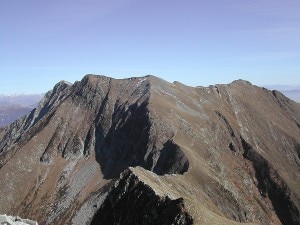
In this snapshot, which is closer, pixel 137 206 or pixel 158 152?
pixel 137 206

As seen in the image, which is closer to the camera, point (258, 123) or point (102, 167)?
point (102, 167)

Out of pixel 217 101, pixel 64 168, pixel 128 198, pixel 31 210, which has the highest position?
pixel 217 101

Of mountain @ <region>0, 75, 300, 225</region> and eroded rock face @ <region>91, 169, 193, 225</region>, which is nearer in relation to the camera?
eroded rock face @ <region>91, 169, 193, 225</region>

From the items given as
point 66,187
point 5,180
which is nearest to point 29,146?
point 5,180

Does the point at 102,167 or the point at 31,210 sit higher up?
the point at 102,167

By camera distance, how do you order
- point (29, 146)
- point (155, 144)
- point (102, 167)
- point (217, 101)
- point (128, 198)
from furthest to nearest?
point (217, 101)
point (29, 146)
point (102, 167)
point (155, 144)
point (128, 198)

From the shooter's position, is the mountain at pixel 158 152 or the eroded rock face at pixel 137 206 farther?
the mountain at pixel 158 152

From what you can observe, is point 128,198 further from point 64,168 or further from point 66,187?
point 64,168

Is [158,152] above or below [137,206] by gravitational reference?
below
